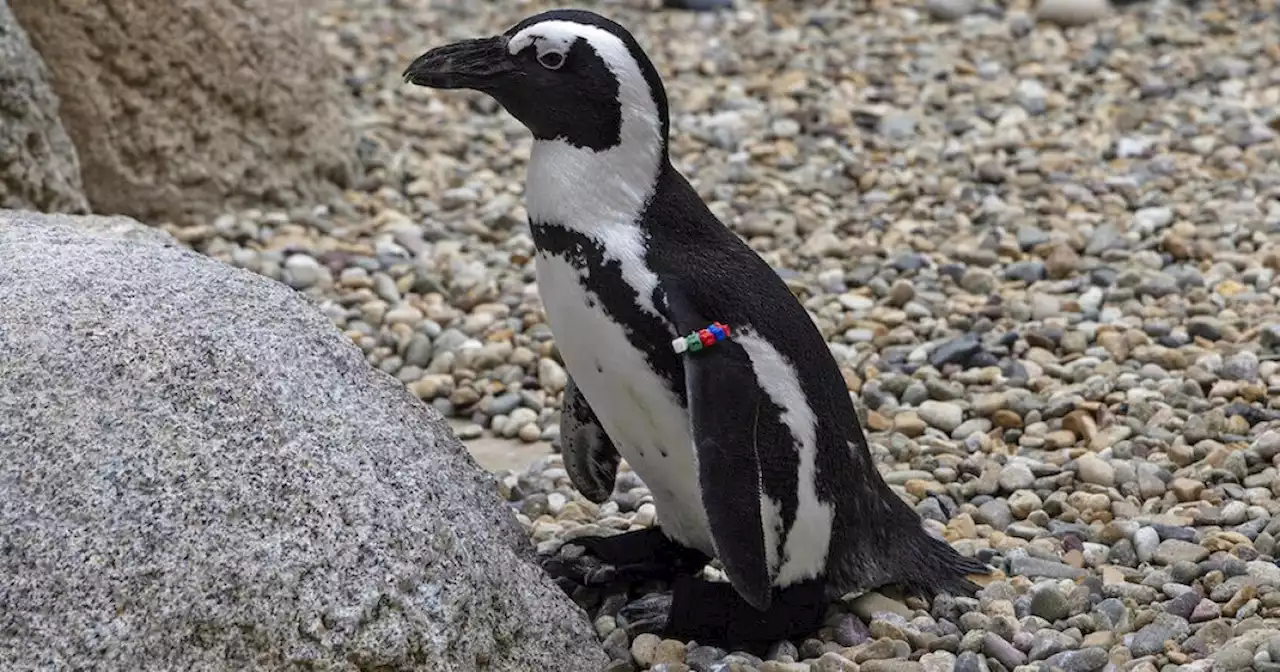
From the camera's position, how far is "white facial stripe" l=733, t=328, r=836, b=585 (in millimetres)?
2756

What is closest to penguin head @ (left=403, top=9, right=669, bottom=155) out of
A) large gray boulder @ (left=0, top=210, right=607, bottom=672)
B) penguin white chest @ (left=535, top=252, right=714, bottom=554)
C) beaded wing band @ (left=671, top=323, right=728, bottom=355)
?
penguin white chest @ (left=535, top=252, right=714, bottom=554)

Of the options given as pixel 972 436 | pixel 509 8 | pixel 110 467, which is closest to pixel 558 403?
pixel 972 436

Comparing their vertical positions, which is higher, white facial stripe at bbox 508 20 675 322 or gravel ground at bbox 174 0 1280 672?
white facial stripe at bbox 508 20 675 322

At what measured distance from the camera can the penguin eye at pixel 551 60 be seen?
2785 millimetres

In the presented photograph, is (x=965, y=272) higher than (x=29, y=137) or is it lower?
lower

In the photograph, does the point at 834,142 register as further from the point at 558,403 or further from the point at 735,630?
the point at 735,630

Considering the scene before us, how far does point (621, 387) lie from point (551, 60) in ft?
1.78

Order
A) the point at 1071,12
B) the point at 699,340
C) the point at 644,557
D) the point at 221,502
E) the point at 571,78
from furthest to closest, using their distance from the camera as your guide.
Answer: the point at 1071,12 < the point at 644,557 < the point at 571,78 < the point at 699,340 < the point at 221,502

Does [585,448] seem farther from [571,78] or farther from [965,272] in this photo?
[965,272]

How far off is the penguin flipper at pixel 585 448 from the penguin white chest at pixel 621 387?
0.19m

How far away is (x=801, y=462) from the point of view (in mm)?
2803

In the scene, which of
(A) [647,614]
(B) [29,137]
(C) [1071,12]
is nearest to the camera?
(A) [647,614]

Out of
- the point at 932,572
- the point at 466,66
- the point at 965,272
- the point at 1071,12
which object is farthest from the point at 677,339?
the point at 1071,12

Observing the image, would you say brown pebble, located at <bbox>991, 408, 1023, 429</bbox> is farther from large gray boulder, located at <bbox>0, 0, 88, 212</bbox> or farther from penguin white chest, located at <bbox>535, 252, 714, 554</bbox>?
large gray boulder, located at <bbox>0, 0, 88, 212</bbox>
